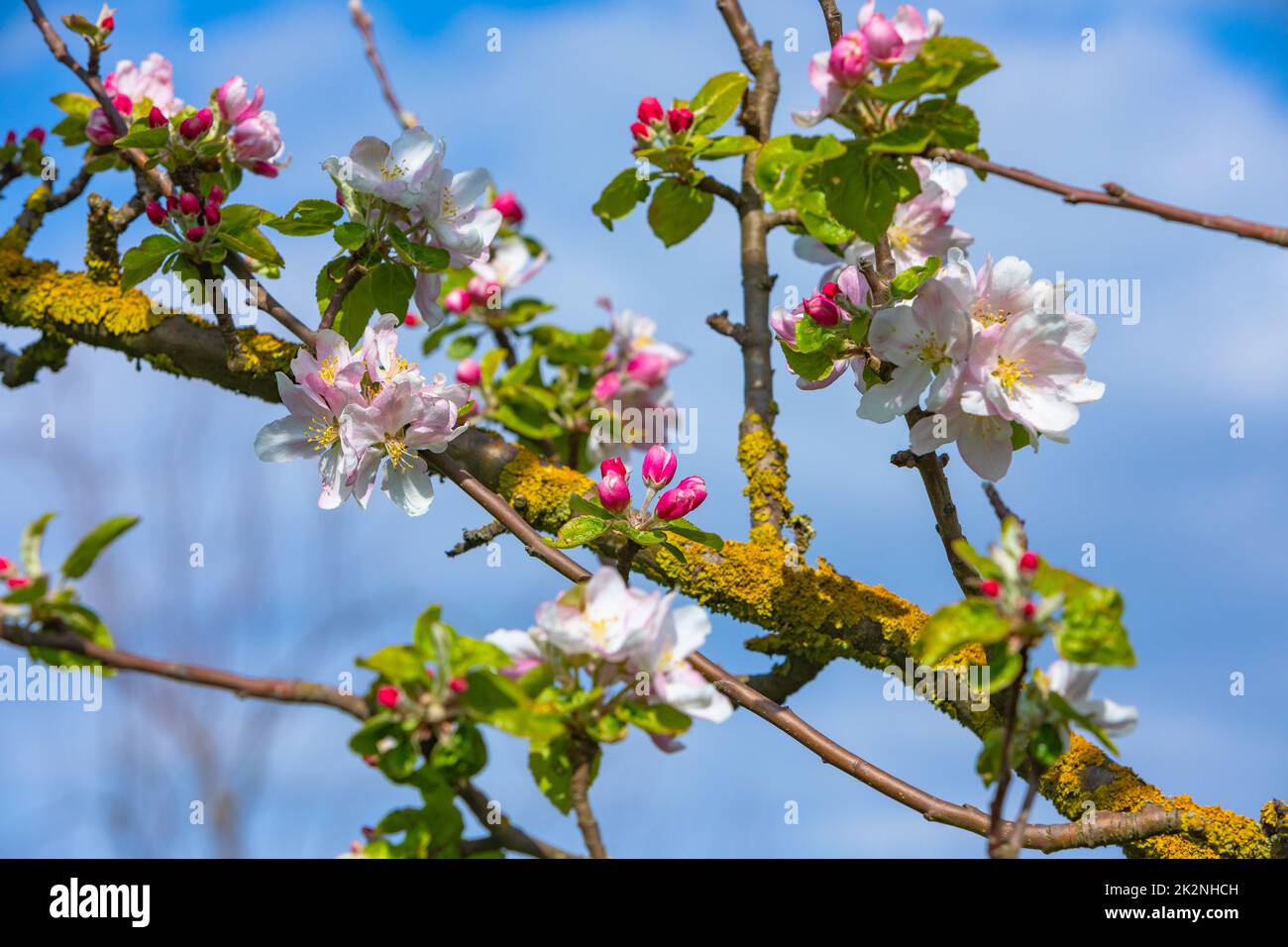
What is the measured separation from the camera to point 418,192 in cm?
202

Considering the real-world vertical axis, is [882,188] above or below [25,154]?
below

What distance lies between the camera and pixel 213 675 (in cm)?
115

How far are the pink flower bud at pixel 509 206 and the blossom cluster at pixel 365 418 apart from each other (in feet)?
6.04

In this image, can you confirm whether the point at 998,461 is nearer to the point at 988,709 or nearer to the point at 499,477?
the point at 988,709

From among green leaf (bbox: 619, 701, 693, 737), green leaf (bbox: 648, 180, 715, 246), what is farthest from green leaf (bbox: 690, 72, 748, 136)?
green leaf (bbox: 619, 701, 693, 737)

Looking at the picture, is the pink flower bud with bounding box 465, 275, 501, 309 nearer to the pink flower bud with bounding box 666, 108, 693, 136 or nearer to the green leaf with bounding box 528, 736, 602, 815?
the pink flower bud with bounding box 666, 108, 693, 136

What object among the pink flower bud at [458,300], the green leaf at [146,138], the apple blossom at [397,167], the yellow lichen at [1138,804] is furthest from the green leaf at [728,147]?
the yellow lichen at [1138,804]

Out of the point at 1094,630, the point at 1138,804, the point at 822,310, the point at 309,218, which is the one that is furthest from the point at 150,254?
the point at 1138,804

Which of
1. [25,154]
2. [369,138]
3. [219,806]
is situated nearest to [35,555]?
[369,138]

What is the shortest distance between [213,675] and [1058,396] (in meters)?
1.20

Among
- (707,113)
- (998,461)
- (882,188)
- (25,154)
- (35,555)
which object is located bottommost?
(35,555)

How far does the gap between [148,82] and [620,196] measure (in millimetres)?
1157

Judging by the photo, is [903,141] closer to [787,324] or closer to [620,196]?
[787,324]
